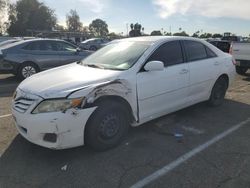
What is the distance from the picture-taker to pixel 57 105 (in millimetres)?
3766

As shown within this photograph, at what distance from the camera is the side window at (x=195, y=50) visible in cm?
570

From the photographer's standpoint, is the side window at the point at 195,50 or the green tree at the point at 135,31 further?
the green tree at the point at 135,31

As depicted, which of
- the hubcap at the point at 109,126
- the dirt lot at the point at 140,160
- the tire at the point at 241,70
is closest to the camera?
the dirt lot at the point at 140,160

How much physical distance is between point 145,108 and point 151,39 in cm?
142

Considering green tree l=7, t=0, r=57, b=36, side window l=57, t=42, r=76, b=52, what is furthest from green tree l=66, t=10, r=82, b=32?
side window l=57, t=42, r=76, b=52

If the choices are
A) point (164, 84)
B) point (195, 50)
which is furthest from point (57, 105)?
point (195, 50)

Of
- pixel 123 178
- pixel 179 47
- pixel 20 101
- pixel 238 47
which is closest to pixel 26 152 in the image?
pixel 20 101

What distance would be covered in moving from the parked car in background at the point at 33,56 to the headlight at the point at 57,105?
7.06 metres

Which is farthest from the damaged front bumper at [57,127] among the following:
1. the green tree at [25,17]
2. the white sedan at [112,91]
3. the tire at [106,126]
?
the green tree at [25,17]

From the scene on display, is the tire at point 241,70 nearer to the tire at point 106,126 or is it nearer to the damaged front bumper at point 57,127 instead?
the tire at point 106,126

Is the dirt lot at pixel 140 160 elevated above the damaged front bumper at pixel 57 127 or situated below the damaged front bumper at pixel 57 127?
below

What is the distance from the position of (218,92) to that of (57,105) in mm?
4063

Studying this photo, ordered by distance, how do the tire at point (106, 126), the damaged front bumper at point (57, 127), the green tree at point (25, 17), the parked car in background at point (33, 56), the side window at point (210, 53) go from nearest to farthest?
the damaged front bumper at point (57, 127) → the tire at point (106, 126) → the side window at point (210, 53) → the parked car in background at point (33, 56) → the green tree at point (25, 17)

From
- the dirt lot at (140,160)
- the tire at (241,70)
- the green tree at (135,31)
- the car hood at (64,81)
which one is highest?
the green tree at (135,31)
